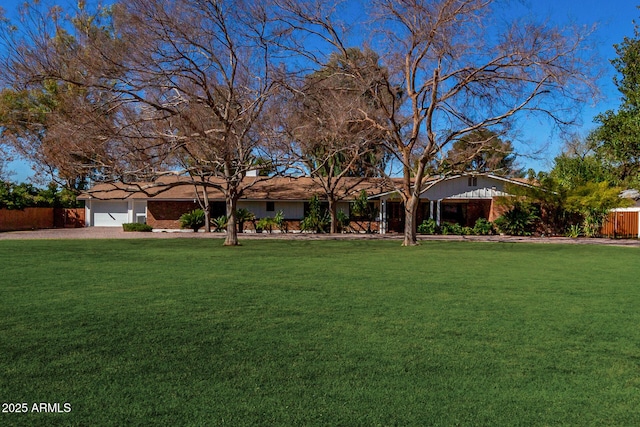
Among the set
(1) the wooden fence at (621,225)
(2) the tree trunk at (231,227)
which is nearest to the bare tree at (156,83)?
(2) the tree trunk at (231,227)

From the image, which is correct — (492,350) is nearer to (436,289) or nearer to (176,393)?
(176,393)

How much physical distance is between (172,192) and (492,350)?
35355 millimetres

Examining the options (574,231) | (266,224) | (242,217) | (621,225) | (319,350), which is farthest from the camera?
(242,217)

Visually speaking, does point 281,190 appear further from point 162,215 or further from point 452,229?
point 452,229

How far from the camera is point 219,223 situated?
37000 mm

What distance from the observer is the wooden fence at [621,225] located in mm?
34656

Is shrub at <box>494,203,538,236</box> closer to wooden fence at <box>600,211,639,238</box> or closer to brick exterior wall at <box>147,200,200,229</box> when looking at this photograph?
wooden fence at <box>600,211,639,238</box>

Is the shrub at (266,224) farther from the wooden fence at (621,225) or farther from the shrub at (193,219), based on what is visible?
the wooden fence at (621,225)

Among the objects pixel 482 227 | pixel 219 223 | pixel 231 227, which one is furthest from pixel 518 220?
pixel 231 227

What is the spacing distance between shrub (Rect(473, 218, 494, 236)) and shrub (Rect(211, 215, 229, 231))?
16081 mm

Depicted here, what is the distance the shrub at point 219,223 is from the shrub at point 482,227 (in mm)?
16081

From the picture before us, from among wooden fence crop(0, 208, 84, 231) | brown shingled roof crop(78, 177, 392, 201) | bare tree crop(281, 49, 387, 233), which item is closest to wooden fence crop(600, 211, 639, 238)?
brown shingled roof crop(78, 177, 392, 201)

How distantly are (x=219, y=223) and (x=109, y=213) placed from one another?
12.6 meters

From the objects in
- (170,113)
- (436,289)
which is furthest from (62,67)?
(436,289)
